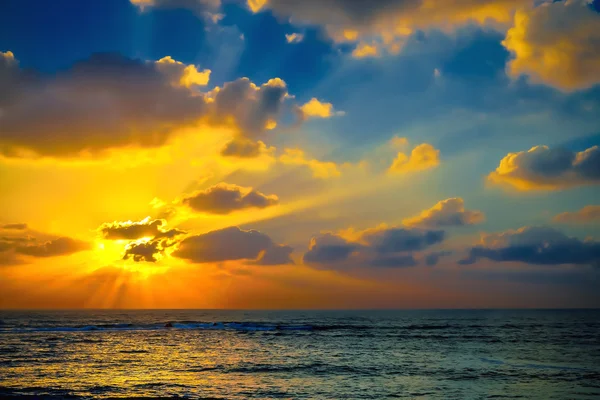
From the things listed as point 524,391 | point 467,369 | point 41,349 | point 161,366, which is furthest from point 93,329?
point 524,391

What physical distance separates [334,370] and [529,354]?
80.5 ft

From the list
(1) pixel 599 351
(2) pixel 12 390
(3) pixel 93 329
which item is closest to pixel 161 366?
(2) pixel 12 390

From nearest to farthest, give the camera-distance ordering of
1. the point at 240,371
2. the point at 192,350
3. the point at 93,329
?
the point at 240,371, the point at 192,350, the point at 93,329

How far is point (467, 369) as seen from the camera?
122 ft

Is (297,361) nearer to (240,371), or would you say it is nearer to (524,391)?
(240,371)

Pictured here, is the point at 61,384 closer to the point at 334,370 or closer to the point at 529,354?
the point at 334,370

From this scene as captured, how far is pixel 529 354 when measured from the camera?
156ft

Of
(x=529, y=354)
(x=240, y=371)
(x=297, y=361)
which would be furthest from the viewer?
(x=529, y=354)

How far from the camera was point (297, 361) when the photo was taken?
4194 cm

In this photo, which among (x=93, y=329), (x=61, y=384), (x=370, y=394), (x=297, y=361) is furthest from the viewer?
(x=93, y=329)

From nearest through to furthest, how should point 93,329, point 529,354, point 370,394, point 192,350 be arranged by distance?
point 370,394 → point 529,354 → point 192,350 → point 93,329

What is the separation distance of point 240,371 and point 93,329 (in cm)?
6229

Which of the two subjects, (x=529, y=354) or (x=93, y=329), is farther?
(x=93, y=329)

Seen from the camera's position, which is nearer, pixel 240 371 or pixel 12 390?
pixel 12 390
